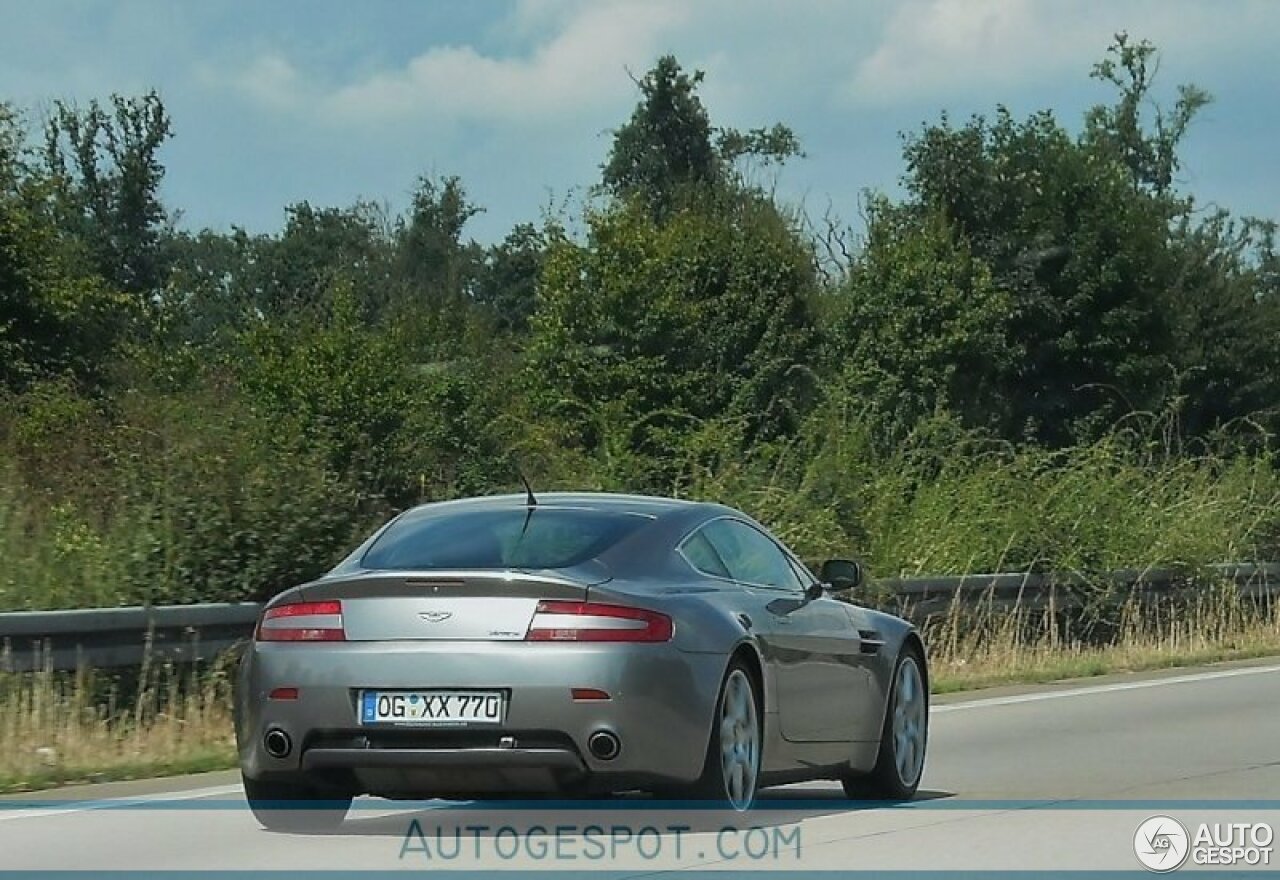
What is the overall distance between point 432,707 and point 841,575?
2.72 meters

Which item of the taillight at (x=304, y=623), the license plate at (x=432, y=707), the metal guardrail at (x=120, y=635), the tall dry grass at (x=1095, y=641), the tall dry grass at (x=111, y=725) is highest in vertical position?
the taillight at (x=304, y=623)

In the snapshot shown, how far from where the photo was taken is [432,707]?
9.23m

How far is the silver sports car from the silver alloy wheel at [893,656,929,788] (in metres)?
1.24

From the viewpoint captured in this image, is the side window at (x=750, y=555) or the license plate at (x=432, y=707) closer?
the license plate at (x=432, y=707)

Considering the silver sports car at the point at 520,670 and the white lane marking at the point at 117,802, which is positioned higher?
the silver sports car at the point at 520,670

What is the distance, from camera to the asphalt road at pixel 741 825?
914 centimetres

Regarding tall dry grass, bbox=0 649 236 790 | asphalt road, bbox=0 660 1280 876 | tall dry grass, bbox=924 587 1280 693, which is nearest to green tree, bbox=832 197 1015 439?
tall dry grass, bbox=924 587 1280 693

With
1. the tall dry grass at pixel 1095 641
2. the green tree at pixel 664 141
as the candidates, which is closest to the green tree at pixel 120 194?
the green tree at pixel 664 141

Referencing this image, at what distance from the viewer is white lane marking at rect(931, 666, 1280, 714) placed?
17.8 metres

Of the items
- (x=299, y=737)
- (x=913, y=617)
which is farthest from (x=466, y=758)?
(x=913, y=617)

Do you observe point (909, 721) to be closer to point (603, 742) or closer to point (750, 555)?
point (750, 555)

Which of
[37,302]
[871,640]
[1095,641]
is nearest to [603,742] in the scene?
[871,640]
